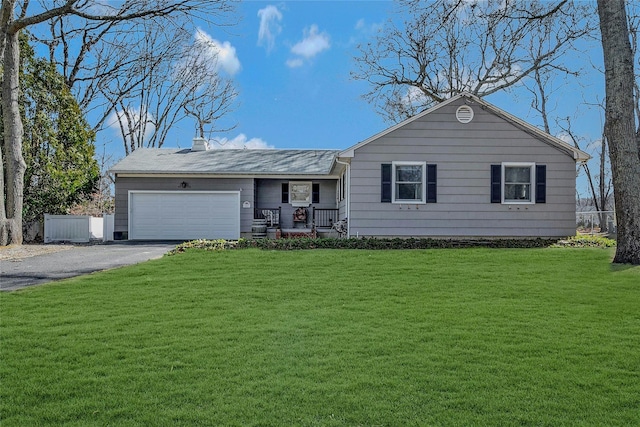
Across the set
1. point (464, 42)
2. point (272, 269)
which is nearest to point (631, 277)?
point (272, 269)

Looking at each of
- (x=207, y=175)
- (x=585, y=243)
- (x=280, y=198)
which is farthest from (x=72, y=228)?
(x=585, y=243)

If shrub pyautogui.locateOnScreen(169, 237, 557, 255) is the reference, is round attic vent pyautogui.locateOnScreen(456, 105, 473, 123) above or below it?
above

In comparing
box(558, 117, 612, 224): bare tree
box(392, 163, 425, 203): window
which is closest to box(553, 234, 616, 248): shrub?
box(392, 163, 425, 203): window

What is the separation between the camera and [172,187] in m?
17.4

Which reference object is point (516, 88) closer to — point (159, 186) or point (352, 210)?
point (352, 210)

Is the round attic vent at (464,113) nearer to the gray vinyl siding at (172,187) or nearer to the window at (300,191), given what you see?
the window at (300,191)

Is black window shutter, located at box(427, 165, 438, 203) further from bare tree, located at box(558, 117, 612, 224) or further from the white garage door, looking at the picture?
bare tree, located at box(558, 117, 612, 224)

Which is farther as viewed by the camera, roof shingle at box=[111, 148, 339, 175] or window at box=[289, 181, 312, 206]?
window at box=[289, 181, 312, 206]

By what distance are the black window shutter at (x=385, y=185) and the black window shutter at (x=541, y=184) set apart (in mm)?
4577

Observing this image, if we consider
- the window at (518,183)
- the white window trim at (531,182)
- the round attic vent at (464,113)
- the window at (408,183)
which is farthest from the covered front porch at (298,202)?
the white window trim at (531,182)

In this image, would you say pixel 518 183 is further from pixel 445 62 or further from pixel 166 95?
pixel 166 95

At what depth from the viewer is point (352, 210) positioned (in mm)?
13797

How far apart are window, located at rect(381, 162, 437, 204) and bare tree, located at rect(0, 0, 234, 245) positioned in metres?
6.99

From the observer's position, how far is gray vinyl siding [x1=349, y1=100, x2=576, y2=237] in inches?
547
